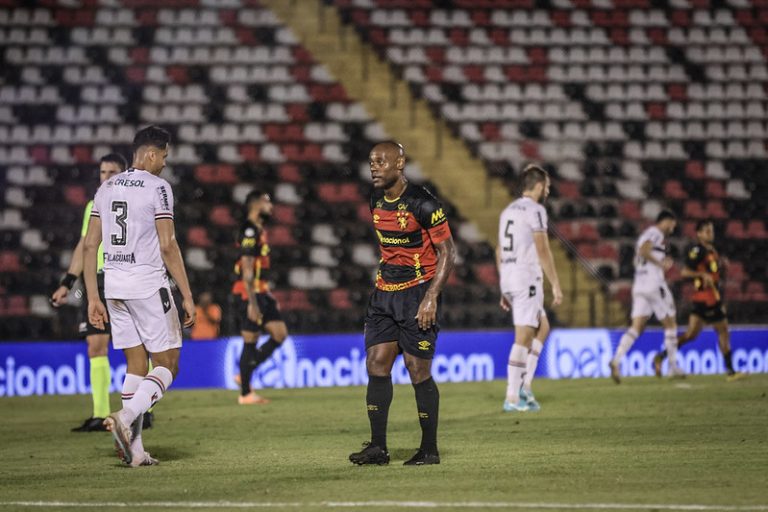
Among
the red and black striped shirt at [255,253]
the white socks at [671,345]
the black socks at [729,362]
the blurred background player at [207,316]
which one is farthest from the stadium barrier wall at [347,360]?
the red and black striped shirt at [255,253]

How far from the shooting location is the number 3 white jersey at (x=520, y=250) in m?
12.8

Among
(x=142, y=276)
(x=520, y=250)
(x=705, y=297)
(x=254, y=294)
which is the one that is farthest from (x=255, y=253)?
(x=705, y=297)

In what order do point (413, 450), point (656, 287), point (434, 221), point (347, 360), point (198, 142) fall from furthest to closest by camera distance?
point (198, 142) → point (347, 360) → point (656, 287) → point (413, 450) → point (434, 221)

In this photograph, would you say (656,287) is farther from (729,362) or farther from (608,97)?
(608,97)

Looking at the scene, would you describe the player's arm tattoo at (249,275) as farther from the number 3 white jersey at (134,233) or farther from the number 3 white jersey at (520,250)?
the number 3 white jersey at (134,233)

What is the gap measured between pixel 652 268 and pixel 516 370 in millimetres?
5498

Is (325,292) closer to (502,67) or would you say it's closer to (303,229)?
(303,229)

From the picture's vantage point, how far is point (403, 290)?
855 cm

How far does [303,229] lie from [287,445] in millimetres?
13567

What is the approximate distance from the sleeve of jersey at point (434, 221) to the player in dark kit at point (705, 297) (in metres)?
9.80

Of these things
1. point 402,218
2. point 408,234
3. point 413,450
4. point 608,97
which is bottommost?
point 413,450

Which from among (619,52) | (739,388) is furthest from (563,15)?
(739,388)

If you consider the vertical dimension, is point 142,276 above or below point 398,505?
above

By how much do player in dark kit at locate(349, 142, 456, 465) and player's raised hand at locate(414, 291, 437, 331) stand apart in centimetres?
1
